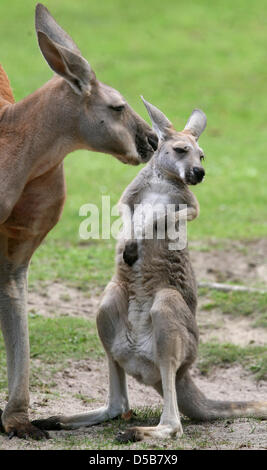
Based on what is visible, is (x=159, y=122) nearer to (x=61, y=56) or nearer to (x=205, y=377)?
(x=61, y=56)

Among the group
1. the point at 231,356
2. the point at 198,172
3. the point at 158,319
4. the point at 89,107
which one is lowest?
the point at 231,356

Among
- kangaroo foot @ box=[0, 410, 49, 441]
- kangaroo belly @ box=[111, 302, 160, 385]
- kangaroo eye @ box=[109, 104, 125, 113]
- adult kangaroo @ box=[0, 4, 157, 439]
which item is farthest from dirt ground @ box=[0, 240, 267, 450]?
kangaroo eye @ box=[109, 104, 125, 113]

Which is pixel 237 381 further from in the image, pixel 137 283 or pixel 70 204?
pixel 70 204

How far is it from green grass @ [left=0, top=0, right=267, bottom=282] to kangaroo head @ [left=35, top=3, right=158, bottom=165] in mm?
4318

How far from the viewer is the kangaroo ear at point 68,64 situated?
16.2 feet

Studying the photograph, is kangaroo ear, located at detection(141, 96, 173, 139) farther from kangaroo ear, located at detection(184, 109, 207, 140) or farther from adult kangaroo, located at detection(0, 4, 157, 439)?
adult kangaroo, located at detection(0, 4, 157, 439)

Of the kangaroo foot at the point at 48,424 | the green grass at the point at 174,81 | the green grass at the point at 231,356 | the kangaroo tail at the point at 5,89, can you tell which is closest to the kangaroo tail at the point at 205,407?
the kangaroo foot at the point at 48,424

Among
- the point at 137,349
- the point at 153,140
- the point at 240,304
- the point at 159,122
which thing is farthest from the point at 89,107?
the point at 240,304

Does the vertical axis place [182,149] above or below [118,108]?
below

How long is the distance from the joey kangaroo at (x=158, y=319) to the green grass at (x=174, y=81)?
11.9 feet

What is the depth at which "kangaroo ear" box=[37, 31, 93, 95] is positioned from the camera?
194 inches

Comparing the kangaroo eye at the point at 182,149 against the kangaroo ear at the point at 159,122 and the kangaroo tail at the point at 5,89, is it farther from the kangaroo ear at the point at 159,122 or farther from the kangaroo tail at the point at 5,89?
the kangaroo tail at the point at 5,89

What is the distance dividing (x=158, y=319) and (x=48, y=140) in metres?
1.30

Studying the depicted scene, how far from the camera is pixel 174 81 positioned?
2192 cm
